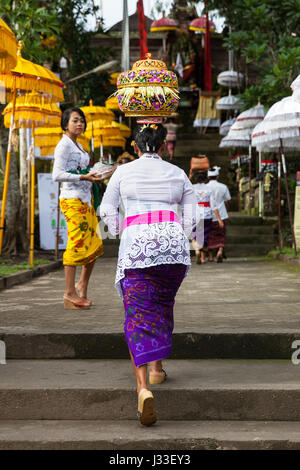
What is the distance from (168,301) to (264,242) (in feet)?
35.4

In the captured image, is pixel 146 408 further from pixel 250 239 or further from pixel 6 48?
pixel 250 239

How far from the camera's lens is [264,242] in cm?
1507

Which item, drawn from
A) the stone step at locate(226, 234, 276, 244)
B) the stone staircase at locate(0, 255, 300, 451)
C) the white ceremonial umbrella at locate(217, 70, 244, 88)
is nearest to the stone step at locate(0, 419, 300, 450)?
the stone staircase at locate(0, 255, 300, 451)

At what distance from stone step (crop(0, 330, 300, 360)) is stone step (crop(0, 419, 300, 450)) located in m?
0.93

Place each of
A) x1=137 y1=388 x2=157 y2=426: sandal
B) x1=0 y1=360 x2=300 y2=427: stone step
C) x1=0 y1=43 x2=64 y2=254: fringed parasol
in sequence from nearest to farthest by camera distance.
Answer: x1=137 y1=388 x2=157 y2=426: sandal < x1=0 y1=360 x2=300 y2=427: stone step < x1=0 y1=43 x2=64 y2=254: fringed parasol

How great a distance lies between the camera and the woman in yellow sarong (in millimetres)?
6734

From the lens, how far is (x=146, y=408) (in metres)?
4.16

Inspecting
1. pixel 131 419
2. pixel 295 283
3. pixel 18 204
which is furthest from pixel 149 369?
pixel 18 204

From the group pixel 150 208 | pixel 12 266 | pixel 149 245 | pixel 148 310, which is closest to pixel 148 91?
pixel 150 208

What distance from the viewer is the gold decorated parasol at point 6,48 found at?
6.75m

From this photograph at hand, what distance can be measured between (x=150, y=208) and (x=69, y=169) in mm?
2437

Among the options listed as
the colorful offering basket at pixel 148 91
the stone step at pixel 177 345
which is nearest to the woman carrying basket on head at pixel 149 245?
the colorful offering basket at pixel 148 91

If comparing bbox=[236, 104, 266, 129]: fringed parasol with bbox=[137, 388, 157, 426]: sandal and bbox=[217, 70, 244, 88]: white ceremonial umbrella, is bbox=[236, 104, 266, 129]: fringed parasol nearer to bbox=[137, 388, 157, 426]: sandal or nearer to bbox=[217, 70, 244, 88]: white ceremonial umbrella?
bbox=[217, 70, 244, 88]: white ceremonial umbrella

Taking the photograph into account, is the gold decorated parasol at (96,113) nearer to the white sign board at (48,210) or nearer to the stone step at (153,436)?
the white sign board at (48,210)
